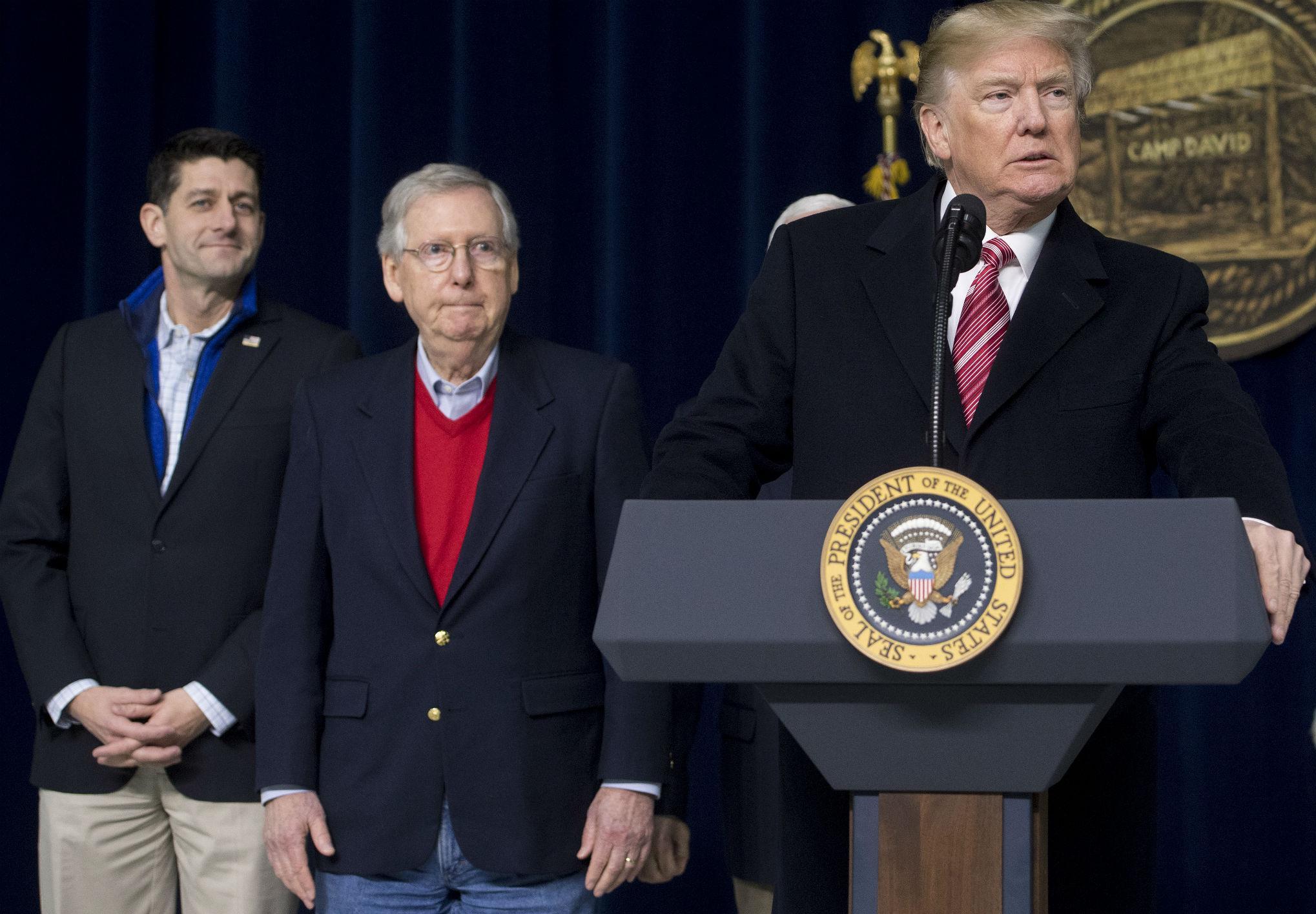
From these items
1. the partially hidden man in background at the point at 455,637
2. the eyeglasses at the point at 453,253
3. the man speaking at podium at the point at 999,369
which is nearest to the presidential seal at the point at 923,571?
the man speaking at podium at the point at 999,369

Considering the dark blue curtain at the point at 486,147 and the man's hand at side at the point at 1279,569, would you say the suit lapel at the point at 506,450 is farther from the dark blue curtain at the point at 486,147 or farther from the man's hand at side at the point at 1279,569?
the dark blue curtain at the point at 486,147

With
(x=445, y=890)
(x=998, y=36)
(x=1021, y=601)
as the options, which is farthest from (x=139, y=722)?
(x=1021, y=601)

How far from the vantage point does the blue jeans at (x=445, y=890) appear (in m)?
1.89

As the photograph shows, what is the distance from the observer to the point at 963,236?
3.68ft

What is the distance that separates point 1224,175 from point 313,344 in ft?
6.04

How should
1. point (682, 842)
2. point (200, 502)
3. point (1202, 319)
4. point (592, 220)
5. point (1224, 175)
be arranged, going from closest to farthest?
point (1202, 319) → point (682, 842) → point (200, 502) → point (1224, 175) → point (592, 220)

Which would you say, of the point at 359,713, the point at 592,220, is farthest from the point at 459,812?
the point at 592,220

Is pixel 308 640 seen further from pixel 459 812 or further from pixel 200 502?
pixel 200 502

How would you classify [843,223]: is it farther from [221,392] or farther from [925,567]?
[221,392]

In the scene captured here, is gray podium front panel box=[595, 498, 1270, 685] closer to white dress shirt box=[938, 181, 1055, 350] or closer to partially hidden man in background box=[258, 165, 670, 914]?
white dress shirt box=[938, 181, 1055, 350]

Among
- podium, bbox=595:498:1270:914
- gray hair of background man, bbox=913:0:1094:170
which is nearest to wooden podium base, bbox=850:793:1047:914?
podium, bbox=595:498:1270:914

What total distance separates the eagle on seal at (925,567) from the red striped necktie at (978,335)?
390 millimetres

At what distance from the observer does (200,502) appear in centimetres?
234

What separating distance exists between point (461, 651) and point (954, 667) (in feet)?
3.48
